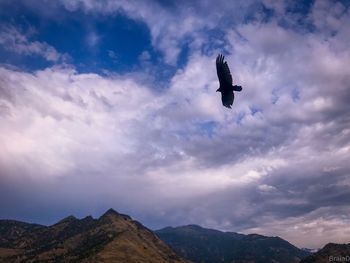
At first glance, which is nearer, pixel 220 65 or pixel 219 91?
pixel 220 65

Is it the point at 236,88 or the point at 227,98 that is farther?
the point at 227,98

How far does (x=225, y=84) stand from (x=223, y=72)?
1067 mm

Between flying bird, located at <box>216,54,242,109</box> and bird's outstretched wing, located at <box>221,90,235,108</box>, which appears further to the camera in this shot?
bird's outstretched wing, located at <box>221,90,235,108</box>

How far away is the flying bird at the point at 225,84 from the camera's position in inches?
1027

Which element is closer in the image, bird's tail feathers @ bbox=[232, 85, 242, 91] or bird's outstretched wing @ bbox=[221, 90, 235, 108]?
bird's tail feathers @ bbox=[232, 85, 242, 91]

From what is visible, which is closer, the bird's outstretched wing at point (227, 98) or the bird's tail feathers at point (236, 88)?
the bird's tail feathers at point (236, 88)

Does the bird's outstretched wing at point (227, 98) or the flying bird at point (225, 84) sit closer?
the flying bird at point (225, 84)

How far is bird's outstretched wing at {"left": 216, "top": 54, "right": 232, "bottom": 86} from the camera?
85.0 feet

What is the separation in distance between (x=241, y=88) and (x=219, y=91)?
1773 millimetres

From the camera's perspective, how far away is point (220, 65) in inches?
1027

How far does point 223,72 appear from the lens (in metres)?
26.5

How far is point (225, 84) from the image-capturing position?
27281 millimetres

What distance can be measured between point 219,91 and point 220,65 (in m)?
2.42

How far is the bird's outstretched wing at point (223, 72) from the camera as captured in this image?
→ 2592cm
